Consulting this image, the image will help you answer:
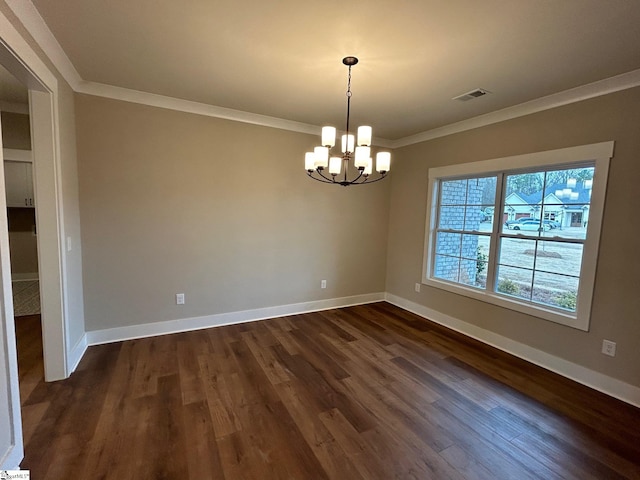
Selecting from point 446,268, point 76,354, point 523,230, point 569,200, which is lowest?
point 76,354

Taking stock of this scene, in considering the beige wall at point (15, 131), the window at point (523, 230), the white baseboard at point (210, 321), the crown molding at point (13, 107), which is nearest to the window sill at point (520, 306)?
the window at point (523, 230)

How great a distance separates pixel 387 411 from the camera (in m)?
2.17

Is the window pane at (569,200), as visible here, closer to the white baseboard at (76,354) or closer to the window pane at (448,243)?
the window pane at (448,243)

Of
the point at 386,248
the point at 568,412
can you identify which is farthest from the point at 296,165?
the point at 568,412

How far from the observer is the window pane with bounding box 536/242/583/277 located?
272 centimetres

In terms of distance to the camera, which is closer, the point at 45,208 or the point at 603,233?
the point at 45,208

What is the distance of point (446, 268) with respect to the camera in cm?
404

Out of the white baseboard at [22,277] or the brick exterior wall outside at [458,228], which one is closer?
the brick exterior wall outside at [458,228]

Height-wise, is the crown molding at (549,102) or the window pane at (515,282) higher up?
the crown molding at (549,102)

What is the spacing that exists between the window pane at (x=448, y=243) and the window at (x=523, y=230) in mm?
13

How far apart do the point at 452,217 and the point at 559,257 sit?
132 cm

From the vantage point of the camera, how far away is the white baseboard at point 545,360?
239 centimetres

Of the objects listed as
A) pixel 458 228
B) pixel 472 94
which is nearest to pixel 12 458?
pixel 472 94

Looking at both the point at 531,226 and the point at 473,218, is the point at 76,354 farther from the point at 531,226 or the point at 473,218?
the point at 531,226
